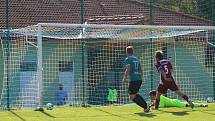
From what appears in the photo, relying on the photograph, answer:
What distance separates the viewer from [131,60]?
14.2 meters

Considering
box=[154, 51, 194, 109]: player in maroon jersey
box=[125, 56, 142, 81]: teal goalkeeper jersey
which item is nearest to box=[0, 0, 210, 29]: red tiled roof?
box=[154, 51, 194, 109]: player in maroon jersey

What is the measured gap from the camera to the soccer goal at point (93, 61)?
1792cm

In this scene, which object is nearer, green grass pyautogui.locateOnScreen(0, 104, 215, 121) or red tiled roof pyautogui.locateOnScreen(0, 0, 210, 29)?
green grass pyautogui.locateOnScreen(0, 104, 215, 121)

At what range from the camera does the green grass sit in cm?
1282

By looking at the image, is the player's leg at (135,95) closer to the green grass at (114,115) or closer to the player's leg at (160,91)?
the green grass at (114,115)

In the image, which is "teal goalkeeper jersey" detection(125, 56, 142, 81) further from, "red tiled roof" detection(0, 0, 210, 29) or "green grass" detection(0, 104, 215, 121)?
"red tiled roof" detection(0, 0, 210, 29)

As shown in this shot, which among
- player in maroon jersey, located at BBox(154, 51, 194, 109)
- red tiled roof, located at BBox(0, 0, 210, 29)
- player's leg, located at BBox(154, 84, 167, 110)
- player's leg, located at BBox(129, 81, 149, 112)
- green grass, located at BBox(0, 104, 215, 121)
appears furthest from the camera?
red tiled roof, located at BBox(0, 0, 210, 29)

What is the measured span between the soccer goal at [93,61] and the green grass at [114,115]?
2479mm

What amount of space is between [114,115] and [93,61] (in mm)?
5822

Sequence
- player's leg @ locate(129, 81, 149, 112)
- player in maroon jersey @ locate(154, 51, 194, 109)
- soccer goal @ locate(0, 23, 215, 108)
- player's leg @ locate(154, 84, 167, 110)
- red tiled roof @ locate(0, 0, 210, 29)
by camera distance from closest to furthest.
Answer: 1. player's leg @ locate(129, 81, 149, 112)
2. player in maroon jersey @ locate(154, 51, 194, 109)
3. player's leg @ locate(154, 84, 167, 110)
4. soccer goal @ locate(0, 23, 215, 108)
5. red tiled roof @ locate(0, 0, 210, 29)

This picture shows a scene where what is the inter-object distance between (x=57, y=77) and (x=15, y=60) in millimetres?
2250

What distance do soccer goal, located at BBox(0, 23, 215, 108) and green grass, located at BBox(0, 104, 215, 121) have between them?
2479 mm

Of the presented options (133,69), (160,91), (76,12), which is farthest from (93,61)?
Answer: (76,12)

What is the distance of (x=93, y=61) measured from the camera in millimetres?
19438
